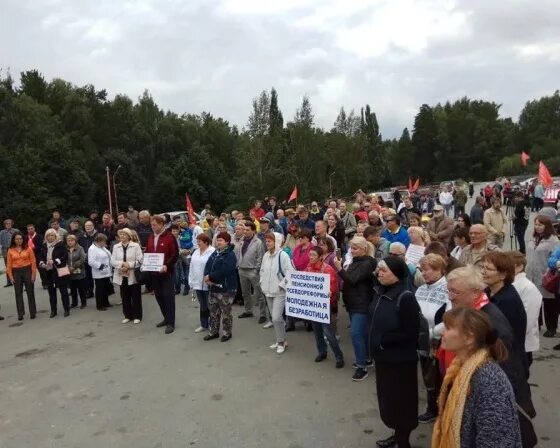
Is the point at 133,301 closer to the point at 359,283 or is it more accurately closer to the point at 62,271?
the point at 62,271

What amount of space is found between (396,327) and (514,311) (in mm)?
932

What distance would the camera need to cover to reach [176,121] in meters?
75.1

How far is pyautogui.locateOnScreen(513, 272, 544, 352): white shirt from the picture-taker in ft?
14.1

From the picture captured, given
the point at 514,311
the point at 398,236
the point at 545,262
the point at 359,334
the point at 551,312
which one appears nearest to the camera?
the point at 514,311

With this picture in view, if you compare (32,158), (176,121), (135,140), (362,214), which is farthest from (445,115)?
(362,214)

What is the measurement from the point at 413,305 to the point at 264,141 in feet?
160

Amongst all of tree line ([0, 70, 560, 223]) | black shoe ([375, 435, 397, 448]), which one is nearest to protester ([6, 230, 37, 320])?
black shoe ([375, 435, 397, 448])

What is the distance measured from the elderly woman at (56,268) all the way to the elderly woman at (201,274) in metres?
3.49

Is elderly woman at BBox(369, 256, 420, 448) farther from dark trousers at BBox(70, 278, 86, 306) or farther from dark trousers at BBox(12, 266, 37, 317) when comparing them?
dark trousers at BBox(12, 266, 37, 317)

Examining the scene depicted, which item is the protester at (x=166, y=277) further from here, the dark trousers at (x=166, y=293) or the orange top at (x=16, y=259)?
the orange top at (x=16, y=259)

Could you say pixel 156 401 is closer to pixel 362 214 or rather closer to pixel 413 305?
pixel 413 305

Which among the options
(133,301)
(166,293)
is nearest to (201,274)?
(166,293)

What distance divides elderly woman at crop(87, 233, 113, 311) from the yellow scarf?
29.8ft

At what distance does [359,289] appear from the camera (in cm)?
576
